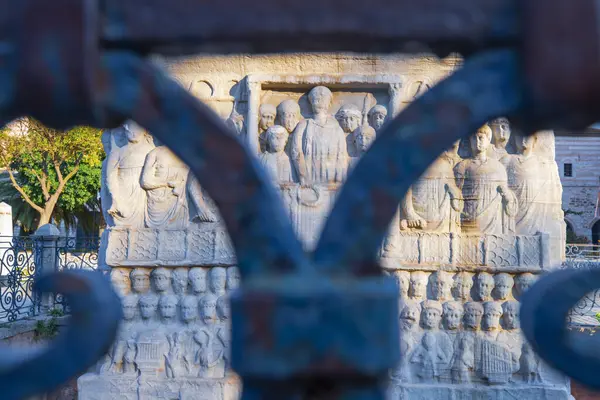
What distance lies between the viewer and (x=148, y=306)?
619 cm

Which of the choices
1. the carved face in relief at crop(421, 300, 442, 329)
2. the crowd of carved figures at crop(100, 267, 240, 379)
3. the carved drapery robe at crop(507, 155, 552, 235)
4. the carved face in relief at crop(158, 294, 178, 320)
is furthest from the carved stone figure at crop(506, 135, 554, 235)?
the carved face in relief at crop(158, 294, 178, 320)

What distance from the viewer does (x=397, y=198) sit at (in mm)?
752

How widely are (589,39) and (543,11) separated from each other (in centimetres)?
7

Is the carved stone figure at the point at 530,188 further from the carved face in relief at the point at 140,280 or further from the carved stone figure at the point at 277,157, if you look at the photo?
the carved face in relief at the point at 140,280

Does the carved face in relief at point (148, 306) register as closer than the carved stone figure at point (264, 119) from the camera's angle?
Yes

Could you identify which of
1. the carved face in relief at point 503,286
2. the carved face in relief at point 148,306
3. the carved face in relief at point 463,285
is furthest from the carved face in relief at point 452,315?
the carved face in relief at point 148,306

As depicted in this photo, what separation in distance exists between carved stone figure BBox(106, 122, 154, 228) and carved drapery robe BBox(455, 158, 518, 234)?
11.6 ft

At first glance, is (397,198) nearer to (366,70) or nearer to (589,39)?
(589,39)

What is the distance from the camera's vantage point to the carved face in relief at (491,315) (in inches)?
235

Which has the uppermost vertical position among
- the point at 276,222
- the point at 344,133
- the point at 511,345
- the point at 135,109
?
the point at 344,133

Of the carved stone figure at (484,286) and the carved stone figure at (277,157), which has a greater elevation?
the carved stone figure at (277,157)

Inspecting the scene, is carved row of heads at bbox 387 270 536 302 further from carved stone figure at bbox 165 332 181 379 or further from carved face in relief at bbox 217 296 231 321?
carved stone figure at bbox 165 332 181 379

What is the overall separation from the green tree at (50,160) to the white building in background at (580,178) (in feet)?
88.2

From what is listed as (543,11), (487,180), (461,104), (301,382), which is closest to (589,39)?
(543,11)
